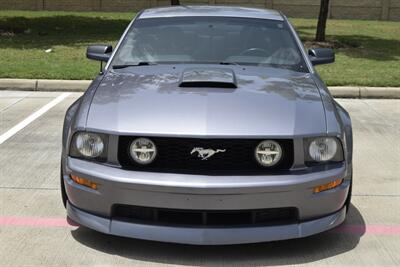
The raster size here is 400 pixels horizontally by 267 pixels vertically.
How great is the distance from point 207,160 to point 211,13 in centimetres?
224

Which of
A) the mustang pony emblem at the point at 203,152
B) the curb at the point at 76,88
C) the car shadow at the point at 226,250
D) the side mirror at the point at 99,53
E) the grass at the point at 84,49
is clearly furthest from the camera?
the grass at the point at 84,49

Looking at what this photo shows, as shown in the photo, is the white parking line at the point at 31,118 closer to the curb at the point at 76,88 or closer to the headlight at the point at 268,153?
the curb at the point at 76,88

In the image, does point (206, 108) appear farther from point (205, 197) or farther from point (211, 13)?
point (211, 13)

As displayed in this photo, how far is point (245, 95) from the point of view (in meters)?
4.04

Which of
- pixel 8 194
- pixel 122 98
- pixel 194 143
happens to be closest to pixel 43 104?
pixel 8 194

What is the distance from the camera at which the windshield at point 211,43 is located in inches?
196

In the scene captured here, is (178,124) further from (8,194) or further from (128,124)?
(8,194)

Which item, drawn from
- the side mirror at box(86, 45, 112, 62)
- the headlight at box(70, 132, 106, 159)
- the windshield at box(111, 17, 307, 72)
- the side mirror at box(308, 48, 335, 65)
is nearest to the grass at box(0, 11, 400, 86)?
the side mirror at box(308, 48, 335, 65)

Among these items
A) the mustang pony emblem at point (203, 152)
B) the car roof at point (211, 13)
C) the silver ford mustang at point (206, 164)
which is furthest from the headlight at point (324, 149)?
the car roof at point (211, 13)

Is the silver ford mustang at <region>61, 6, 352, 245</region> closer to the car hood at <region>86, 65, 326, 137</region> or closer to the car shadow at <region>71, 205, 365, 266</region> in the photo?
A: the car hood at <region>86, 65, 326, 137</region>

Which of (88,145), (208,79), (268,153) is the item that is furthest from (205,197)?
(208,79)

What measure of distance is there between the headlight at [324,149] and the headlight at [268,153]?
209 millimetres

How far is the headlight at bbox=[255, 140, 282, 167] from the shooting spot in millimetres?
3645

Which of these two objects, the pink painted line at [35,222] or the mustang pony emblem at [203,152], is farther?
the pink painted line at [35,222]
